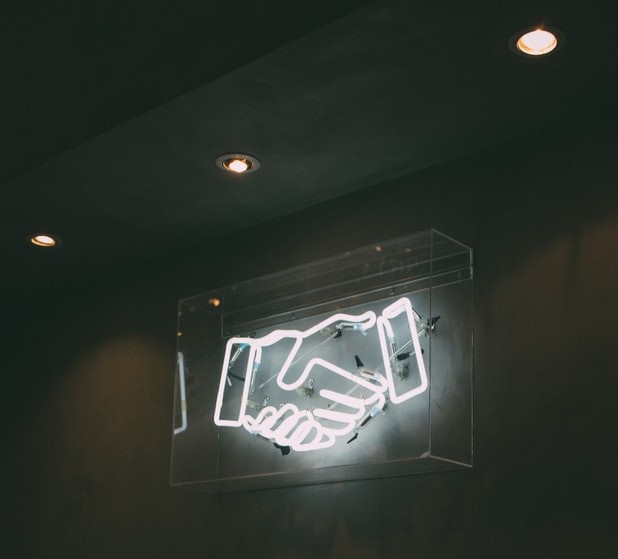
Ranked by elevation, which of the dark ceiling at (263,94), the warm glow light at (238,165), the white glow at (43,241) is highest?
the dark ceiling at (263,94)

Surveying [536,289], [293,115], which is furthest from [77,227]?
[536,289]

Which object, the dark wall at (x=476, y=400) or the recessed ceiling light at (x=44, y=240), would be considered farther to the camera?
the recessed ceiling light at (x=44, y=240)

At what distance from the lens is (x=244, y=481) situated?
4.12 m

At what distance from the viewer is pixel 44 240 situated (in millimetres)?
5137

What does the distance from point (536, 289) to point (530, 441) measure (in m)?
0.58

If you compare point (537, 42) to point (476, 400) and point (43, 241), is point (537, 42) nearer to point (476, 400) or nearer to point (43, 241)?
point (476, 400)

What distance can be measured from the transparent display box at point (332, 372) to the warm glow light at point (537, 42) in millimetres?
779

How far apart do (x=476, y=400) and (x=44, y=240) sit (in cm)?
255

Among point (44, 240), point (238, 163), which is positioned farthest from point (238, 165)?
point (44, 240)

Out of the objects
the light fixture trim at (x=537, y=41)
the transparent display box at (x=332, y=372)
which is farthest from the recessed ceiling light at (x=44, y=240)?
the light fixture trim at (x=537, y=41)

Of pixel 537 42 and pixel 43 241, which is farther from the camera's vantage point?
pixel 43 241

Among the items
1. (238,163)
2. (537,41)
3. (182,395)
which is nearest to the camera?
(537,41)

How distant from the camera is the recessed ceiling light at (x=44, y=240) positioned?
5094 millimetres

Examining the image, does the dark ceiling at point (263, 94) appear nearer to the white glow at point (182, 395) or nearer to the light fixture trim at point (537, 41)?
the light fixture trim at point (537, 41)
